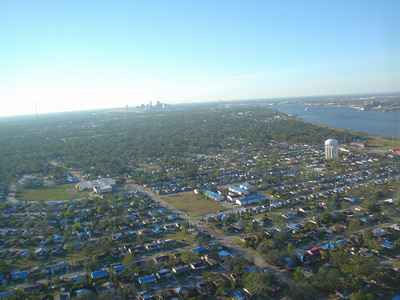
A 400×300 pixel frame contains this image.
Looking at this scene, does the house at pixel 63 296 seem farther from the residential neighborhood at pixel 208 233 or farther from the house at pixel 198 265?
the house at pixel 198 265

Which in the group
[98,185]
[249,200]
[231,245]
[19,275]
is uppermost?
[98,185]

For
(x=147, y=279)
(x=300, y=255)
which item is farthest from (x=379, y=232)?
(x=147, y=279)

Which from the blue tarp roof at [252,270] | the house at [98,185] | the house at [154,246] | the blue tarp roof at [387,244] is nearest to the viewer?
the blue tarp roof at [252,270]

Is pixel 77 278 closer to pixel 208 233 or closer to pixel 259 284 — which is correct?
pixel 208 233

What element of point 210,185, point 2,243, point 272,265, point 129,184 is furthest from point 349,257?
point 129,184

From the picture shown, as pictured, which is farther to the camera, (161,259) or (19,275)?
(161,259)

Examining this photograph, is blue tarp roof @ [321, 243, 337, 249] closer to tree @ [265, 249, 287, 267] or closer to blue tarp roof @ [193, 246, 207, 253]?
tree @ [265, 249, 287, 267]

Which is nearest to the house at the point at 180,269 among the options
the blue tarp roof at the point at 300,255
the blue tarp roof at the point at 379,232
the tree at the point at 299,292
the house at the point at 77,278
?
the house at the point at 77,278
